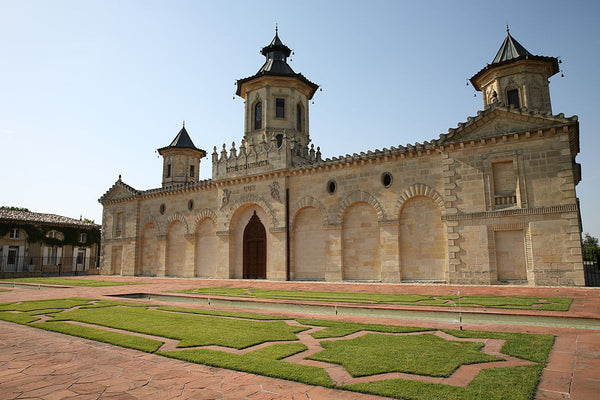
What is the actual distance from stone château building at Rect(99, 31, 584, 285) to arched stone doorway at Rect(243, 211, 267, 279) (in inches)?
2.9

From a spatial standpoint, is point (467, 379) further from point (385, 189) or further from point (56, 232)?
point (56, 232)

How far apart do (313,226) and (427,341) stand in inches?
728

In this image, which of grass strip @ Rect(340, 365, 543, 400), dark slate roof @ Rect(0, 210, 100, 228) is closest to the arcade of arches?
dark slate roof @ Rect(0, 210, 100, 228)

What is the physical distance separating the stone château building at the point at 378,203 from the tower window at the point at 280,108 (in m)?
0.09

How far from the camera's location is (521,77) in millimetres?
25203

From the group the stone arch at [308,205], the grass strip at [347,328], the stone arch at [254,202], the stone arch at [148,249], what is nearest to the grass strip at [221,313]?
the grass strip at [347,328]

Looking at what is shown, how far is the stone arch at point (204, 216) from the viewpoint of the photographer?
29656 mm

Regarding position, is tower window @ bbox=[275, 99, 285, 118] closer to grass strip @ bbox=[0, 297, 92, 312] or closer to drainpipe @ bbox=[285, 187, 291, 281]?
drainpipe @ bbox=[285, 187, 291, 281]

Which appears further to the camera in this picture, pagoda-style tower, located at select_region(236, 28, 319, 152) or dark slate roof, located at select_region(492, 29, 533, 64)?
pagoda-style tower, located at select_region(236, 28, 319, 152)

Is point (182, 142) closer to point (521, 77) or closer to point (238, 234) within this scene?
point (238, 234)

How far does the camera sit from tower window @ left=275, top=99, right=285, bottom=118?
29.8 meters

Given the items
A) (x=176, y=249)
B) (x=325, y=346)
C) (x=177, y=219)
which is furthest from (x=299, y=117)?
(x=325, y=346)

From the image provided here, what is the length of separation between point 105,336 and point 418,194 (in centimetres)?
1731

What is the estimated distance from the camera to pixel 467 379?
454 cm
